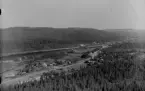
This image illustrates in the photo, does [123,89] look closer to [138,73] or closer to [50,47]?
[138,73]

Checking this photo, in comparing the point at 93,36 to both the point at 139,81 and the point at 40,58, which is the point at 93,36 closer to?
the point at 40,58

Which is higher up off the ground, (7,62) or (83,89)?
(7,62)

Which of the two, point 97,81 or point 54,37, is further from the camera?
point 54,37

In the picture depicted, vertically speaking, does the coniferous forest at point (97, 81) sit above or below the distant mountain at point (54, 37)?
below

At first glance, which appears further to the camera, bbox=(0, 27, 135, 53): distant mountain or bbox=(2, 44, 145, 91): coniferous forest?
bbox=(0, 27, 135, 53): distant mountain

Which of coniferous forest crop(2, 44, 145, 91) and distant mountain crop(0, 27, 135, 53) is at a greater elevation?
distant mountain crop(0, 27, 135, 53)

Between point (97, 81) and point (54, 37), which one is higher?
point (54, 37)

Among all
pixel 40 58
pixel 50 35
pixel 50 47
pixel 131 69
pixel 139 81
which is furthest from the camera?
pixel 50 35

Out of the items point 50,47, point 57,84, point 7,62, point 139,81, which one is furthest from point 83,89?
point 50,47

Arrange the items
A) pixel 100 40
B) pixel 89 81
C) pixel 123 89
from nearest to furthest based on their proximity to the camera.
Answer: pixel 123 89 < pixel 89 81 < pixel 100 40

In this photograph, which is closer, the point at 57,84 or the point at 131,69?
the point at 57,84

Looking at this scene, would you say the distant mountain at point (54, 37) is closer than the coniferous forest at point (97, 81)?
No
